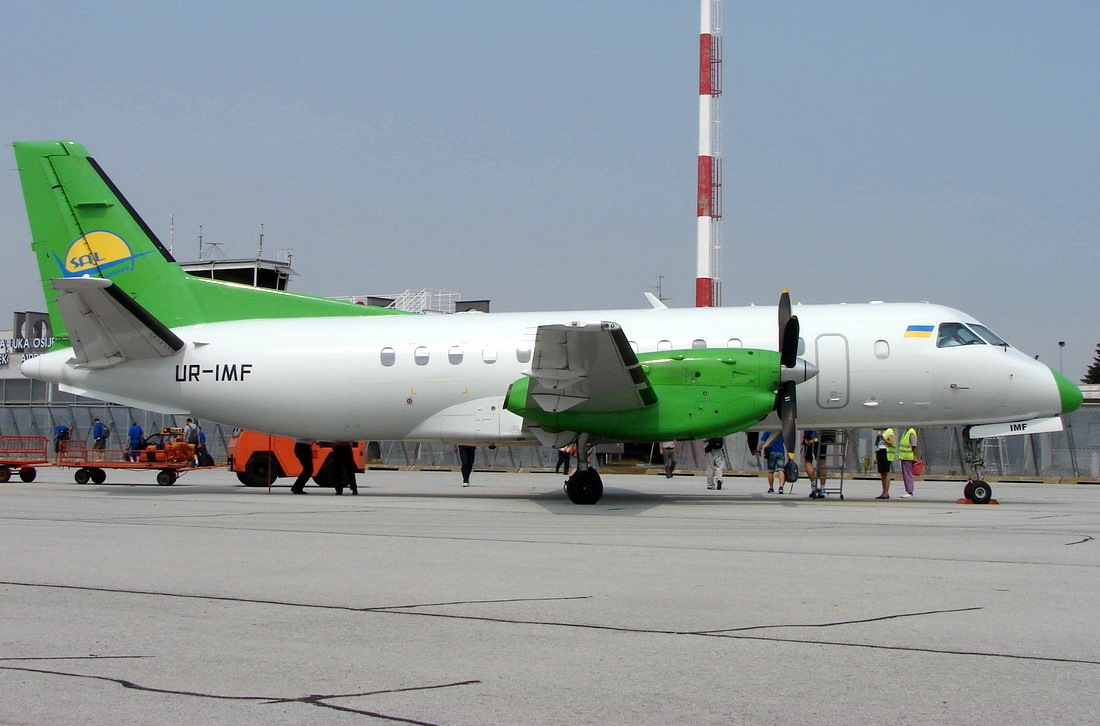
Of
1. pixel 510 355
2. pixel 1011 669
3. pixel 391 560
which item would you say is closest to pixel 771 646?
pixel 1011 669

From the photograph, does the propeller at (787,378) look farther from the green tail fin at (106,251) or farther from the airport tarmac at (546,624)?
the green tail fin at (106,251)

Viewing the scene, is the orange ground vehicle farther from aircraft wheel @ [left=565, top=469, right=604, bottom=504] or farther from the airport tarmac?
the airport tarmac

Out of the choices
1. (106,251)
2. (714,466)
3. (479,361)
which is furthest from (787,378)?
(106,251)

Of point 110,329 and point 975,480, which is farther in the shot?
point 110,329

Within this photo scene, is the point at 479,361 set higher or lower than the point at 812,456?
higher

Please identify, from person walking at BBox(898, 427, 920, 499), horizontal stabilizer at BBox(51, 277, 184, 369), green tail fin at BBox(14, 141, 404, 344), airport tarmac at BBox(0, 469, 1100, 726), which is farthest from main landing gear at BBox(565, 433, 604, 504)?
horizontal stabilizer at BBox(51, 277, 184, 369)

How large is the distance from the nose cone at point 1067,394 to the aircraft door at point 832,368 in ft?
12.0

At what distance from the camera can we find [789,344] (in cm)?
1733

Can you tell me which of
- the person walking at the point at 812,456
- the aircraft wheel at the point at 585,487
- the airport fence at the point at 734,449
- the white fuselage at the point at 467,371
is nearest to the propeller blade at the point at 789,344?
the white fuselage at the point at 467,371

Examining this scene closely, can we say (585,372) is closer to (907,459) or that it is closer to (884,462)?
(884,462)

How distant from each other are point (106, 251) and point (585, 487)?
35.6ft

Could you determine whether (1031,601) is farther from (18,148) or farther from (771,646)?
(18,148)

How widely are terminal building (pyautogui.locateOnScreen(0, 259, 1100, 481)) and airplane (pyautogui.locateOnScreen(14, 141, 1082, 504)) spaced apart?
2119mm

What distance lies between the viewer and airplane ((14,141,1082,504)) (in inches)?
683
